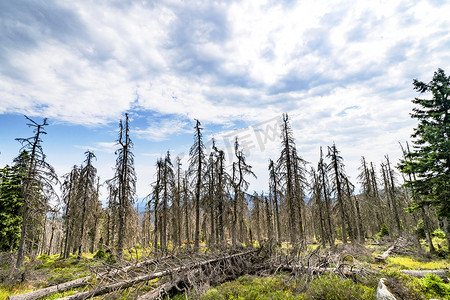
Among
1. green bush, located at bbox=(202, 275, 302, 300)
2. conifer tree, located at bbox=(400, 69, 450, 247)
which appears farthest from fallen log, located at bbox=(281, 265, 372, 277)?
conifer tree, located at bbox=(400, 69, 450, 247)

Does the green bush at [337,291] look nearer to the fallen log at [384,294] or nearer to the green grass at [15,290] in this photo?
the fallen log at [384,294]

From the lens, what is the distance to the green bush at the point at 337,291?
6591 millimetres

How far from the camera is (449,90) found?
14.1 metres

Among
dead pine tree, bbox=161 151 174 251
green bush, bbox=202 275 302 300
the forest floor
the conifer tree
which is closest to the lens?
the forest floor

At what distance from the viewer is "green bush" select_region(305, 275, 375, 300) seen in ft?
21.6

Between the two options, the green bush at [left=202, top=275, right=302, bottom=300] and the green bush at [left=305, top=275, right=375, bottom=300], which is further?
the green bush at [left=202, top=275, right=302, bottom=300]

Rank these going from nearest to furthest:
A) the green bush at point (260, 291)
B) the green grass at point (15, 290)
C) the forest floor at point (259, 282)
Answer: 1. the forest floor at point (259, 282)
2. the green bush at point (260, 291)
3. the green grass at point (15, 290)

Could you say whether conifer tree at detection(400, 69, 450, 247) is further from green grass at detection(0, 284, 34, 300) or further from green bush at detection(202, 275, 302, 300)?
green grass at detection(0, 284, 34, 300)

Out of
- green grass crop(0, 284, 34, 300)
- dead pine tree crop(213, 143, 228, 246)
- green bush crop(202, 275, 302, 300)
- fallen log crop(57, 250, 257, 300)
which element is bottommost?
green grass crop(0, 284, 34, 300)

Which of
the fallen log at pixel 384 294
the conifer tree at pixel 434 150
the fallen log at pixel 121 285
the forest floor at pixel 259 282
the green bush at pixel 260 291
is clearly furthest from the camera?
the conifer tree at pixel 434 150

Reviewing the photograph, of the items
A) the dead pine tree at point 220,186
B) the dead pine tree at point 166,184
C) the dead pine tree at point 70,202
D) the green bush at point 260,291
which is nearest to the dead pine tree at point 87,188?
the dead pine tree at point 70,202

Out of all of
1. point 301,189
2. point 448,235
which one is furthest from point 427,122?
point 301,189

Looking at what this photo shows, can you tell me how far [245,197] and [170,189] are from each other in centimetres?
748

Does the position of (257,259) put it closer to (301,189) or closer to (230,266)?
(230,266)
